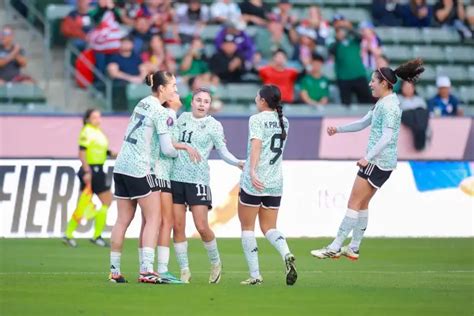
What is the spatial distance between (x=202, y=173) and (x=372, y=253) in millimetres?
Result: 6252

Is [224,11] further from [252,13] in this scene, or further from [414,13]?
[414,13]

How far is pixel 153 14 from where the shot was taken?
28641mm

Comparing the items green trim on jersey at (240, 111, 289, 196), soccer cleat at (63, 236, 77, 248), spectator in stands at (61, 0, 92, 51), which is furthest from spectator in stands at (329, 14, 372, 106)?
green trim on jersey at (240, 111, 289, 196)

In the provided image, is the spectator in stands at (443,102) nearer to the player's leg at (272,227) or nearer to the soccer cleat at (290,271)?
the player's leg at (272,227)

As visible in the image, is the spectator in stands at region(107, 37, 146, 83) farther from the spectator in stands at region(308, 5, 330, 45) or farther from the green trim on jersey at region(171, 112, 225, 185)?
the green trim on jersey at region(171, 112, 225, 185)

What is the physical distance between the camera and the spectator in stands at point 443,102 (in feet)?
92.1

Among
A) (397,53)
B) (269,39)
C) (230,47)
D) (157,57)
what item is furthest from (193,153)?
(397,53)

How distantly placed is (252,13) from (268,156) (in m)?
14.4

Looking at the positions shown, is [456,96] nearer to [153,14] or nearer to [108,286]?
[153,14]

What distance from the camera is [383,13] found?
1250 inches

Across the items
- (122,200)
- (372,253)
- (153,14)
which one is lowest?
(372,253)

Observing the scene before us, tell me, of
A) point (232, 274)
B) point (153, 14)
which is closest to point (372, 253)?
point (232, 274)

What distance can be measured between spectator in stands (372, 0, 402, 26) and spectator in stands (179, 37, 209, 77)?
5.31 meters

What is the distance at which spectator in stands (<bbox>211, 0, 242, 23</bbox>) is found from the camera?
96.4 ft
